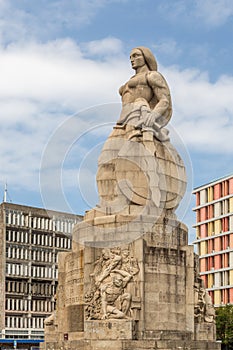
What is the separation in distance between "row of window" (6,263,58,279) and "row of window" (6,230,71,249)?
2.95 meters

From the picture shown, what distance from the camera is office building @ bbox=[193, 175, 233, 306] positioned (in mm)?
94562

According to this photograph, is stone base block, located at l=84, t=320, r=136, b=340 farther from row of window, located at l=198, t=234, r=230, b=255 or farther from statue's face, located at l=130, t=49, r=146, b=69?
row of window, located at l=198, t=234, r=230, b=255

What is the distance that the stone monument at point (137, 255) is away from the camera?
30469 millimetres

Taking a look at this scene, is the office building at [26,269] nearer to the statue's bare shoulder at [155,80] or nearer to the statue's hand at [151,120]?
the statue's bare shoulder at [155,80]

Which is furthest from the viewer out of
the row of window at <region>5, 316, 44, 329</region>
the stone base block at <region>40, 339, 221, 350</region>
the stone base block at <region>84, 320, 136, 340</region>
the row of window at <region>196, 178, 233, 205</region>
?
the row of window at <region>196, 178, 233, 205</region>

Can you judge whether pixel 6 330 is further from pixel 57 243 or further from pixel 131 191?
pixel 131 191

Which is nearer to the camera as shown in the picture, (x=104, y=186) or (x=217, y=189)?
(x=104, y=186)

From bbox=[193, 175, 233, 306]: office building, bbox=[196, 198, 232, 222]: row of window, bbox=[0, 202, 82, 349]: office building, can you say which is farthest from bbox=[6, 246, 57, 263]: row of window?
bbox=[196, 198, 232, 222]: row of window

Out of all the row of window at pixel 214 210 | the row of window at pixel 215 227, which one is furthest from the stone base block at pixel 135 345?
the row of window at pixel 214 210

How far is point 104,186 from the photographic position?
34.1m

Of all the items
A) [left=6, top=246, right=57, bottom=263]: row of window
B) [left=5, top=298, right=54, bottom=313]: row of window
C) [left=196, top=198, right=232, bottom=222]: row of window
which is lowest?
[left=5, top=298, right=54, bottom=313]: row of window

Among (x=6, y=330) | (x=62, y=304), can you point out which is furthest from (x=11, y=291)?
(x=62, y=304)

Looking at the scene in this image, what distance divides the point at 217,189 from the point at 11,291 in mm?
28604

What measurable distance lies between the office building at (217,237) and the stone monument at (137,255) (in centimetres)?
6063
